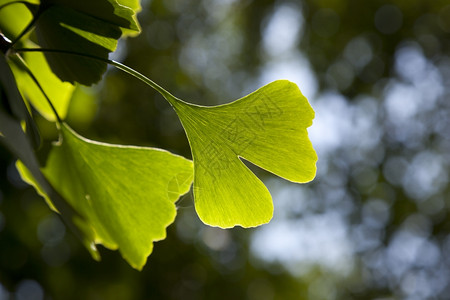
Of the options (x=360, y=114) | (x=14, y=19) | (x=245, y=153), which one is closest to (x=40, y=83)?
(x=14, y=19)

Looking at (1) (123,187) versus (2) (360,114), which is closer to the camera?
(1) (123,187)

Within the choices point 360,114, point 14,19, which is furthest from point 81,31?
point 360,114

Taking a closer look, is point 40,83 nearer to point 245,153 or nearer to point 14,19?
point 14,19

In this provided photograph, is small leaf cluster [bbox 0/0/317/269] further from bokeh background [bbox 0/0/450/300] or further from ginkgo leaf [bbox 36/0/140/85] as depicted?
bokeh background [bbox 0/0/450/300]

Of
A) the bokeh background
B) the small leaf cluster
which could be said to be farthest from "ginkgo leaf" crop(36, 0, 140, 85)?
the bokeh background

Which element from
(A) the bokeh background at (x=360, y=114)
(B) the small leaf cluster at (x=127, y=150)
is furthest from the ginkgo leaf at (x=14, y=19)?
(A) the bokeh background at (x=360, y=114)
